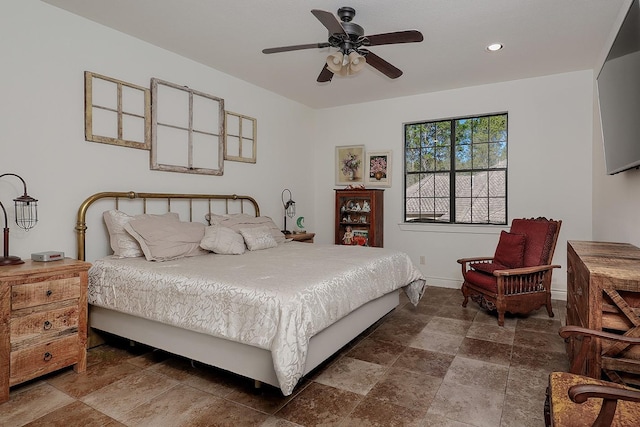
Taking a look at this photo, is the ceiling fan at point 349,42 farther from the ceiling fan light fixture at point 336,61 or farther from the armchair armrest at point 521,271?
the armchair armrest at point 521,271

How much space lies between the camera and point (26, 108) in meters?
2.69

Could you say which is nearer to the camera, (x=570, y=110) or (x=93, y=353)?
(x=93, y=353)

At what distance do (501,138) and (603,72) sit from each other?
2094 millimetres

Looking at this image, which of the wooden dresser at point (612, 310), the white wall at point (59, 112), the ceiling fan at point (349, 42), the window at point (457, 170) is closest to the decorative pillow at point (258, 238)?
the white wall at point (59, 112)

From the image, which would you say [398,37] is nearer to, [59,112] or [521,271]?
[521,271]

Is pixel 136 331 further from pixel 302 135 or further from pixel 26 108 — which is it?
pixel 302 135

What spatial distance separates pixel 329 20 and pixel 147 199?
93.8 inches

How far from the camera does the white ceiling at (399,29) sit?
2.80 m

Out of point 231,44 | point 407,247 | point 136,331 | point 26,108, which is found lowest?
point 136,331

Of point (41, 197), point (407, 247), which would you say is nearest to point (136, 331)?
point (41, 197)

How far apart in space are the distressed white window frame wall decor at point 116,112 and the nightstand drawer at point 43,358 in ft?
5.39

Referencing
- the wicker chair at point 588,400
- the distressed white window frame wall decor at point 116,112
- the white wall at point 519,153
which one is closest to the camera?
the wicker chair at point 588,400

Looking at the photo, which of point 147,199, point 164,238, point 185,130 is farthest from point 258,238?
point 185,130

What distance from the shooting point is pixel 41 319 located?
2311 mm
